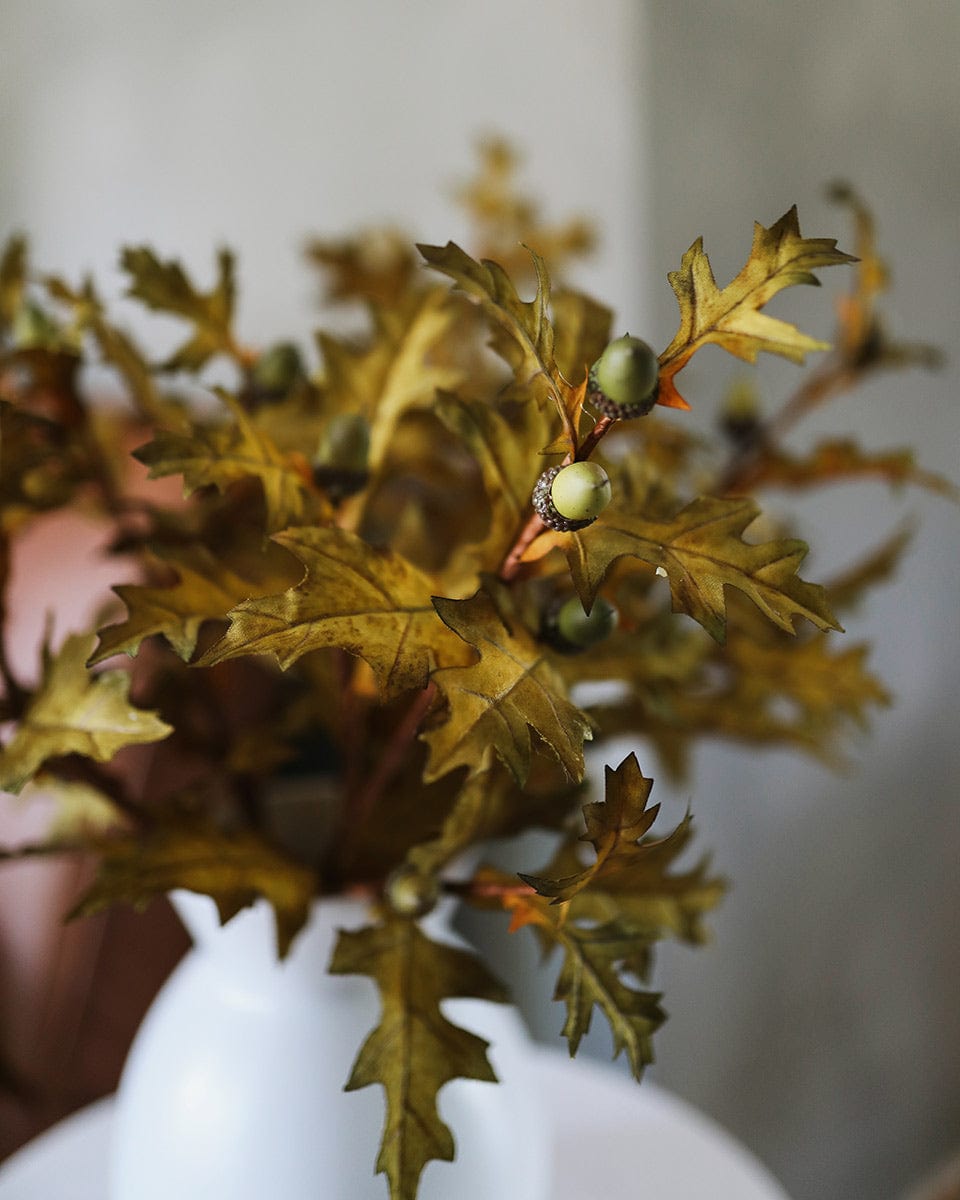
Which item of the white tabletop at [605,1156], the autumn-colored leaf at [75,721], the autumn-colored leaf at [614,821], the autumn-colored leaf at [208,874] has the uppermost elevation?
the autumn-colored leaf at [75,721]

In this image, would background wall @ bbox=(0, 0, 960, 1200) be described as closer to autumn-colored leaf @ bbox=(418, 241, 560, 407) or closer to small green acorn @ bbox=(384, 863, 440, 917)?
small green acorn @ bbox=(384, 863, 440, 917)

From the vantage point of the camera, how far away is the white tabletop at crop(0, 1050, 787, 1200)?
0.51 m

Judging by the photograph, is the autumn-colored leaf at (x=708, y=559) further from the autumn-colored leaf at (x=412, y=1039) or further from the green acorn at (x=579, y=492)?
the autumn-colored leaf at (x=412, y=1039)

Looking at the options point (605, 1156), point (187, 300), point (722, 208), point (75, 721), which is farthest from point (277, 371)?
point (722, 208)

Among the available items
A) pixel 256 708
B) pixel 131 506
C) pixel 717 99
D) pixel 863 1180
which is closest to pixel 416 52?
pixel 717 99

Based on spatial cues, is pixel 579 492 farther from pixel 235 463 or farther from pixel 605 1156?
pixel 605 1156

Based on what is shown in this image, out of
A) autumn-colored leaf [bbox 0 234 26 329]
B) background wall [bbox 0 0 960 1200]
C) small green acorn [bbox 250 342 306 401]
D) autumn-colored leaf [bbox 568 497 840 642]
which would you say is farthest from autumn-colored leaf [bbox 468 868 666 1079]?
background wall [bbox 0 0 960 1200]

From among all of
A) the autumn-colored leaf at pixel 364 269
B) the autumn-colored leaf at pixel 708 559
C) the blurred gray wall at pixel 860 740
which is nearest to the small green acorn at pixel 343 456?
the autumn-colored leaf at pixel 708 559

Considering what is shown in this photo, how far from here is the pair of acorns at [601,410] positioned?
26 centimetres

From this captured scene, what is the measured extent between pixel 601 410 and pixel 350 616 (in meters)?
0.09

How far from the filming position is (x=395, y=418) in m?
0.42

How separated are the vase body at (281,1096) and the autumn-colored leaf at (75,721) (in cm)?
8

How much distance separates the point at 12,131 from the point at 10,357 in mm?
842

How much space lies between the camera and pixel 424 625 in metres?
0.31
